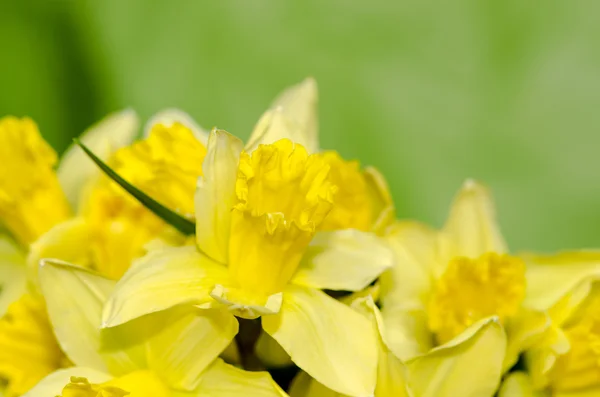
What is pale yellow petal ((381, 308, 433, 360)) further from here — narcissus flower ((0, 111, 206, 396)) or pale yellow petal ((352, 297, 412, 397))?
narcissus flower ((0, 111, 206, 396))

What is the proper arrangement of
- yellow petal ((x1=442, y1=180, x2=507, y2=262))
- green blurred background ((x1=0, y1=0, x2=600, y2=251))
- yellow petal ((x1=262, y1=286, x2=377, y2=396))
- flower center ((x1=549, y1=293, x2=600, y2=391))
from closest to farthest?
yellow petal ((x1=262, y1=286, x2=377, y2=396)) → flower center ((x1=549, y1=293, x2=600, y2=391)) → yellow petal ((x1=442, y1=180, x2=507, y2=262)) → green blurred background ((x1=0, y1=0, x2=600, y2=251))

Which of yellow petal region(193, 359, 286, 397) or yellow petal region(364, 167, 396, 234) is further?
yellow petal region(364, 167, 396, 234)

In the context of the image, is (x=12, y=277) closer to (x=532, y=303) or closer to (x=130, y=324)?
(x=130, y=324)

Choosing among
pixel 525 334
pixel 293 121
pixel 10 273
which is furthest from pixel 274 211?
pixel 10 273

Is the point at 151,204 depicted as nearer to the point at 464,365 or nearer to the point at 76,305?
the point at 76,305

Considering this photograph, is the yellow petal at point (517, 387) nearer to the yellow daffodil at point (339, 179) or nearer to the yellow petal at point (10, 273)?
the yellow daffodil at point (339, 179)

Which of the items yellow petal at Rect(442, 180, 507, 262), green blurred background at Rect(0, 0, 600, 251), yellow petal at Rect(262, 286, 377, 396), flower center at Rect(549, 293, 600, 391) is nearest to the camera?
yellow petal at Rect(262, 286, 377, 396)

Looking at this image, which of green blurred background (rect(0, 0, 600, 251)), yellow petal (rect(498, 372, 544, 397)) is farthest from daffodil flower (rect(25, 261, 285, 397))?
green blurred background (rect(0, 0, 600, 251))
